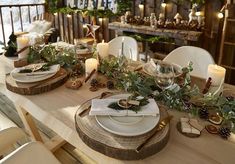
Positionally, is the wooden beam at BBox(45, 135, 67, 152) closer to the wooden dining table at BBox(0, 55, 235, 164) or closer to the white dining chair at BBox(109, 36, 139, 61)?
the wooden dining table at BBox(0, 55, 235, 164)

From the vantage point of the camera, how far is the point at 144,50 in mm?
3717

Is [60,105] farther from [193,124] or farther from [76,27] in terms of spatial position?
[76,27]

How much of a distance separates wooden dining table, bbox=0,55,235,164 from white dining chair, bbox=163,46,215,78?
1.23 feet

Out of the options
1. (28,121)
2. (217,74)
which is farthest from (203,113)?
(28,121)

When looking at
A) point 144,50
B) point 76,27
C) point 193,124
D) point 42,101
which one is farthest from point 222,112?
point 76,27

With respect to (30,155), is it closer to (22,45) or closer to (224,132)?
(224,132)

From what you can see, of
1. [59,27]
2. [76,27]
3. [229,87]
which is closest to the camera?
[229,87]

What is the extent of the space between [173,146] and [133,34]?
123 inches

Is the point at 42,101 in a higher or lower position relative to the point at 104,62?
lower

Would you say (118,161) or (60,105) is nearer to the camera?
(118,161)

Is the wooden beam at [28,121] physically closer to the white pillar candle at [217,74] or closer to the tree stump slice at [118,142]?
the tree stump slice at [118,142]

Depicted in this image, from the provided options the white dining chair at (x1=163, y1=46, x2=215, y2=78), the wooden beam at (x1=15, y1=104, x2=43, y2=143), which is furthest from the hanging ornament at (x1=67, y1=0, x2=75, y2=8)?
the wooden beam at (x1=15, y1=104, x2=43, y2=143)

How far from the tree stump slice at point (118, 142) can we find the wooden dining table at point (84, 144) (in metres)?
0.02

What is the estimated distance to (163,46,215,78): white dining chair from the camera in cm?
177
